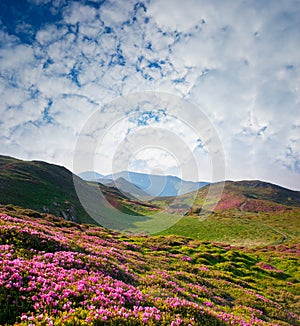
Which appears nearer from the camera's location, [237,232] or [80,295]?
[80,295]

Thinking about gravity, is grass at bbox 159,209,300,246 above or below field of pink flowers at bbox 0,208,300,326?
below

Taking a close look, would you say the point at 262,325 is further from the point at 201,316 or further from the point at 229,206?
the point at 229,206

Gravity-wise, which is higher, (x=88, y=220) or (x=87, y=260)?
(x=87, y=260)

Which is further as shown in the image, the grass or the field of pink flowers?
the grass

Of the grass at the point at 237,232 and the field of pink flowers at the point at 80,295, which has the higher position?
the field of pink flowers at the point at 80,295

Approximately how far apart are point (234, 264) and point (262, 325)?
20536 mm

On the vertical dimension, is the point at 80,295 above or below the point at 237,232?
above

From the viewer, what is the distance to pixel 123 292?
8.68m

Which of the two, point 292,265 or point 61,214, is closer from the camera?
point 292,265

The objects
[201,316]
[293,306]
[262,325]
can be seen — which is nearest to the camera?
[201,316]

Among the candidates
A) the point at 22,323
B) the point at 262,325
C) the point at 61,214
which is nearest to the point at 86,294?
the point at 22,323

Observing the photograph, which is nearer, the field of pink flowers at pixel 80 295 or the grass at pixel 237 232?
the field of pink flowers at pixel 80 295

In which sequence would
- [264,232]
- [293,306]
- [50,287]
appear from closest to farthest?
1. [50,287]
2. [293,306]
3. [264,232]

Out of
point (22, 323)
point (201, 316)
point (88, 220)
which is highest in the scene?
point (22, 323)
